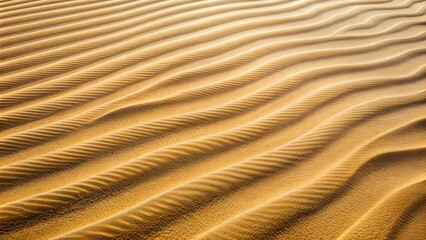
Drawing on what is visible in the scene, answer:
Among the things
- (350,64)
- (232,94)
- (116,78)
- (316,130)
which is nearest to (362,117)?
(316,130)

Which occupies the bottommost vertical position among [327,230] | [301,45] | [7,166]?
[327,230]

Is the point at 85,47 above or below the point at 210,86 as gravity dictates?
above

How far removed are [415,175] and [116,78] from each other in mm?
1837

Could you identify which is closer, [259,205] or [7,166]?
[259,205]

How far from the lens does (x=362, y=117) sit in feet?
5.94

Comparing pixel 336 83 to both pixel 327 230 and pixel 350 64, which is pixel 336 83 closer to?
pixel 350 64

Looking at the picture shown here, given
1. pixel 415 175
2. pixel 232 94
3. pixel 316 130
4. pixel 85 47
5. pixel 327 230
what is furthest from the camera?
pixel 85 47

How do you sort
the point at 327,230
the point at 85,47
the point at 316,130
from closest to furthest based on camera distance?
the point at 327,230 → the point at 316,130 → the point at 85,47

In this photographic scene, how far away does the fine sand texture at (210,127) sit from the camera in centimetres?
132

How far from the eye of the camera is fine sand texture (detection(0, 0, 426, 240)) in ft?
4.33

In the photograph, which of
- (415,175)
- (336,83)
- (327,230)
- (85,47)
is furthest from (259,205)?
(85,47)

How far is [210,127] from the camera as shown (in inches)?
69.2

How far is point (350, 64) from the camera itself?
228 centimetres

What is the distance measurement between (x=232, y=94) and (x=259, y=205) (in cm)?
83
